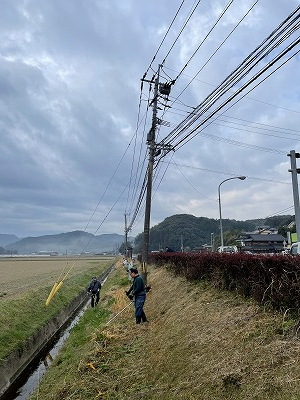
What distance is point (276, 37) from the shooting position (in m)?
6.91

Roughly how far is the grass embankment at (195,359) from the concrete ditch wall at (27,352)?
1344mm

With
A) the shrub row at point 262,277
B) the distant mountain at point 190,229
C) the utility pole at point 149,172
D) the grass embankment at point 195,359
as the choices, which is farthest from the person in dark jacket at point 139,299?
the distant mountain at point 190,229

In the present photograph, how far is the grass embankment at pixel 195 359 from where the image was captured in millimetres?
5027

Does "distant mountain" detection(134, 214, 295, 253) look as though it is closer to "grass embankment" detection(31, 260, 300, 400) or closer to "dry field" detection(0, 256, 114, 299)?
"dry field" detection(0, 256, 114, 299)

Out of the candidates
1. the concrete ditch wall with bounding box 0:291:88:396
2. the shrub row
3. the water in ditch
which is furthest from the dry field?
the shrub row

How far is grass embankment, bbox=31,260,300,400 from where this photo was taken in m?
5.03

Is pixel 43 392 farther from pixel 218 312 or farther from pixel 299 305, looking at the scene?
pixel 299 305

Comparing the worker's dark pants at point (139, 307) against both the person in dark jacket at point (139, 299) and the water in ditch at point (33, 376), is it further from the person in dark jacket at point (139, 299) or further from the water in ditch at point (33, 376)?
the water in ditch at point (33, 376)

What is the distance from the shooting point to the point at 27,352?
484 inches

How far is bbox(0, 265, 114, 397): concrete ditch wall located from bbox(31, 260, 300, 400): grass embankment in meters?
1.34

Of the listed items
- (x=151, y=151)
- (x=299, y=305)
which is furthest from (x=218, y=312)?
(x=151, y=151)

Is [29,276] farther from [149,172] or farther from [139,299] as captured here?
[139,299]

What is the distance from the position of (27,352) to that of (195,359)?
8270 millimetres

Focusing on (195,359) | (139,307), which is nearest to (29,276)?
(139,307)
